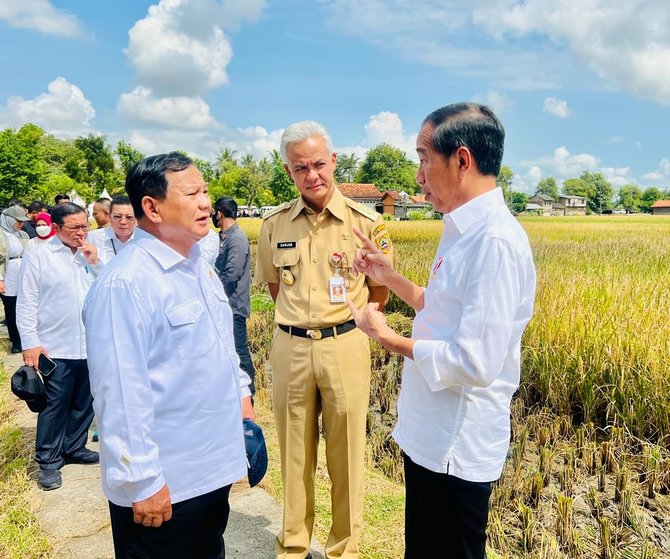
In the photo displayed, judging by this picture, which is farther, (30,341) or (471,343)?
(30,341)

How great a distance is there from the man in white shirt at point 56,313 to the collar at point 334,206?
175 cm

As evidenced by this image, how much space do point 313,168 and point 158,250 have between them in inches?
36.8

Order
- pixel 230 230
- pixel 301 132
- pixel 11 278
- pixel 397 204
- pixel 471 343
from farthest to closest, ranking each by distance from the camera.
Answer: pixel 397 204 → pixel 11 278 → pixel 230 230 → pixel 301 132 → pixel 471 343

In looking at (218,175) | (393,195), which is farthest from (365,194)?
(218,175)

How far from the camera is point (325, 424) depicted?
7.85 ft

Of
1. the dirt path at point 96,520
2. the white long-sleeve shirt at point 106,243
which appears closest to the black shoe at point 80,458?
the dirt path at point 96,520

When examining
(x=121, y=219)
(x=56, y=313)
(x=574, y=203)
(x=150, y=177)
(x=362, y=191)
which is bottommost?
(x=56, y=313)

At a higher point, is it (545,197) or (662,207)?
(545,197)

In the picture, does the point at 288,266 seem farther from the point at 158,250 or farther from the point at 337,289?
the point at 158,250

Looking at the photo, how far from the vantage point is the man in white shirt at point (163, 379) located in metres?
1.36

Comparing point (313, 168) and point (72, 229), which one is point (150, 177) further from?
point (72, 229)

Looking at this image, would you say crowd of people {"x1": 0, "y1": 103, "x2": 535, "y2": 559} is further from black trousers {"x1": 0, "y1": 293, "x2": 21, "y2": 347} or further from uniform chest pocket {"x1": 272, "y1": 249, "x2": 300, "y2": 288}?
black trousers {"x1": 0, "y1": 293, "x2": 21, "y2": 347}

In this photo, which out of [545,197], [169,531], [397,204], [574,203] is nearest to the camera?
[169,531]

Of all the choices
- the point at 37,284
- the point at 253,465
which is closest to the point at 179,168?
the point at 253,465
